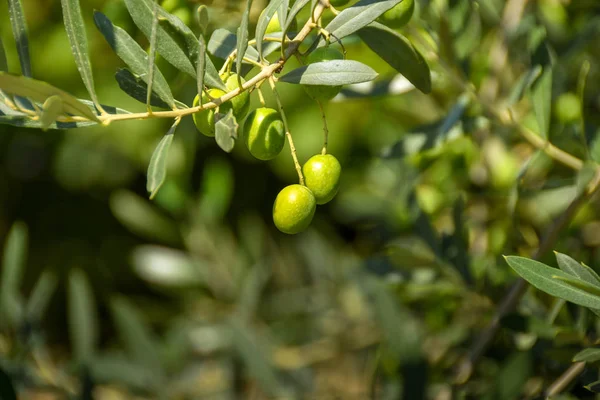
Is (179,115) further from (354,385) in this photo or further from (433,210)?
(354,385)

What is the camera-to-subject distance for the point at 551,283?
1.83 feet

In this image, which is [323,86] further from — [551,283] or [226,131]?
[551,283]

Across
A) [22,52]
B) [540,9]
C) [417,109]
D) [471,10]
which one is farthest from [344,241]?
[22,52]

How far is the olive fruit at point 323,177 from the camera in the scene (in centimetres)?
57

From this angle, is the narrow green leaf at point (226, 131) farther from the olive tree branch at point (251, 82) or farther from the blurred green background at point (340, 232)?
the blurred green background at point (340, 232)

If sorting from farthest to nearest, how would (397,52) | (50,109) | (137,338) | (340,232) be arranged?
(340,232)
(137,338)
(397,52)
(50,109)

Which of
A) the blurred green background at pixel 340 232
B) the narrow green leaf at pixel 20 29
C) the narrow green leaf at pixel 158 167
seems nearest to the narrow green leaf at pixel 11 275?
the blurred green background at pixel 340 232

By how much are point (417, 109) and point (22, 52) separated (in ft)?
3.03

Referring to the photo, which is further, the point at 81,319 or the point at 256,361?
the point at 81,319

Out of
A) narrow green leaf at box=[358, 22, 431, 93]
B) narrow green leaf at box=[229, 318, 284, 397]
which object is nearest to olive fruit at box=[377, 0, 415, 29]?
narrow green leaf at box=[358, 22, 431, 93]

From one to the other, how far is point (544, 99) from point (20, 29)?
2.07 ft

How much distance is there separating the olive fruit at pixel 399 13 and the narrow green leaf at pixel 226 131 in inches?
7.9

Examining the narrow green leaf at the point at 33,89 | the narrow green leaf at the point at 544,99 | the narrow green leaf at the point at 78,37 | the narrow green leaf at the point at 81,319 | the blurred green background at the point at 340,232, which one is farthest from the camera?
the narrow green leaf at the point at 81,319

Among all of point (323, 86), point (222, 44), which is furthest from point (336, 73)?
point (222, 44)
